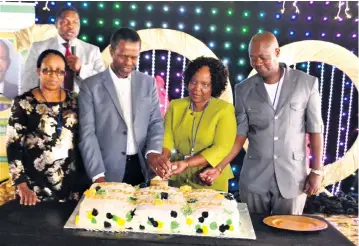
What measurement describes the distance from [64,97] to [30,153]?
38 cm

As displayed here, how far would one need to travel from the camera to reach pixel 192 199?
2.28m

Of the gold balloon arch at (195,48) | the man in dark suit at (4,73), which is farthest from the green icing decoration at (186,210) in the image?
the man in dark suit at (4,73)

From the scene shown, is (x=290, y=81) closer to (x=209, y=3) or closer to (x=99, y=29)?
(x=209, y=3)

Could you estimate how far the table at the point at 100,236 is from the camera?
194 cm

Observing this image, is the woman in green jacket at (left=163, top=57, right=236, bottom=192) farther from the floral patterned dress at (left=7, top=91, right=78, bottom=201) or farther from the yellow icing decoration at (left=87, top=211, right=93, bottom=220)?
the yellow icing decoration at (left=87, top=211, right=93, bottom=220)

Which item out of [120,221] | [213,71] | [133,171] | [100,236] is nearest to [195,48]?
[213,71]

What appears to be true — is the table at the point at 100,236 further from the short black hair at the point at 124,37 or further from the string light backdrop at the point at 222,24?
the string light backdrop at the point at 222,24

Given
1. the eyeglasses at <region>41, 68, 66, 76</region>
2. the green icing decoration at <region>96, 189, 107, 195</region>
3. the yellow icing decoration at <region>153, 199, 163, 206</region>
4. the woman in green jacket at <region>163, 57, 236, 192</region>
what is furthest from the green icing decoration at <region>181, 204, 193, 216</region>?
the eyeglasses at <region>41, 68, 66, 76</region>

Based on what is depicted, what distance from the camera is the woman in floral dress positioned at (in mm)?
2697

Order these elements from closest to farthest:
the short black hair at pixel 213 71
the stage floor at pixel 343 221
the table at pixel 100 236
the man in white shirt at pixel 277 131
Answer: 1. the table at pixel 100 236
2. the man in white shirt at pixel 277 131
3. the short black hair at pixel 213 71
4. the stage floor at pixel 343 221

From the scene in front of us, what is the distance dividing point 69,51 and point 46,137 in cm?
123

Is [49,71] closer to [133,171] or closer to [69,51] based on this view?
[133,171]

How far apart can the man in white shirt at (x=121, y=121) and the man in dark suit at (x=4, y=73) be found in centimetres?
118

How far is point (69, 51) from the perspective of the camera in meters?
3.79
